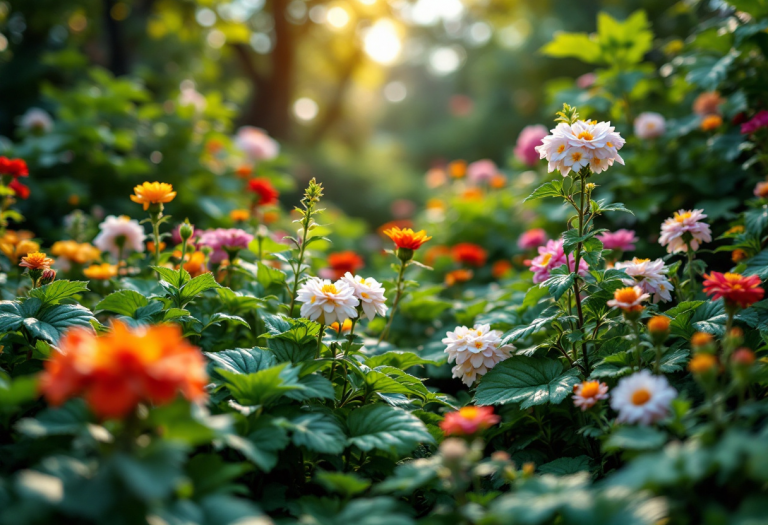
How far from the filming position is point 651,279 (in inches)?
66.4

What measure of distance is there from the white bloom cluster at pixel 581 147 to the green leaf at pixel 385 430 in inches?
35.6

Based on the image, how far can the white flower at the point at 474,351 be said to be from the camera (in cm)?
177

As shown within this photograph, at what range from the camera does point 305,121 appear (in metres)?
10.5

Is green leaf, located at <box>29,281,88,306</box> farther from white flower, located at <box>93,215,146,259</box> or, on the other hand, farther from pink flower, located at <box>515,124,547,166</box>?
pink flower, located at <box>515,124,547,166</box>

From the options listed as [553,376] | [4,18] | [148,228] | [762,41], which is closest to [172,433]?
[553,376]

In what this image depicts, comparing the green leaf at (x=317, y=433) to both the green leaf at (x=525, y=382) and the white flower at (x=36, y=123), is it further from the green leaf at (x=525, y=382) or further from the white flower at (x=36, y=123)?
the white flower at (x=36, y=123)

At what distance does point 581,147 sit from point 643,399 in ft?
2.50

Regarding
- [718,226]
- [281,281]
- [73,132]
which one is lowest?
[281,281]

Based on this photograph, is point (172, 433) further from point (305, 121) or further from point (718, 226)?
point (305, 121)

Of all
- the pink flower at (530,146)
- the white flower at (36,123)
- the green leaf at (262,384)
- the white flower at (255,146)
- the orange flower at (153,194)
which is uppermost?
A: the white flower at (255,146)

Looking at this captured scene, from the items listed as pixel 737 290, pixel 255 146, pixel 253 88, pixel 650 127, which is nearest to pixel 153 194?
pixel 737 290

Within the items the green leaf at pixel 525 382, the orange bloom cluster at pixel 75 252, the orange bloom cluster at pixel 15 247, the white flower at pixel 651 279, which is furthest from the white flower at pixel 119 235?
the white flower at pixel 651 279

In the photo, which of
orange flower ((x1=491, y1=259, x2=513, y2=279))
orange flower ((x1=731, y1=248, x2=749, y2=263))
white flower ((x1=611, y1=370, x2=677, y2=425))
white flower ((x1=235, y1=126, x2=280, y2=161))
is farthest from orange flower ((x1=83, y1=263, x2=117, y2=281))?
orange flower ((x1=731, y1=248, x2=749, y2=263))

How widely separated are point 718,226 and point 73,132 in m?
3.87
